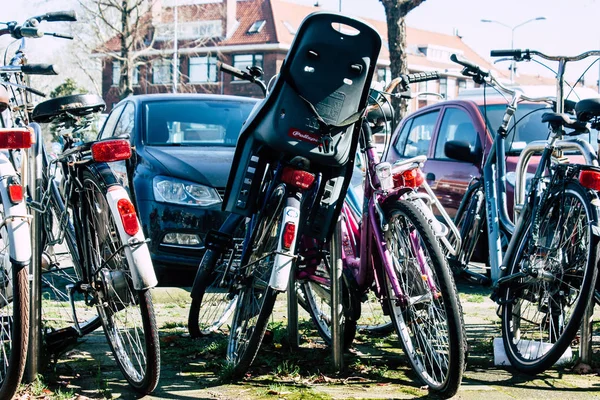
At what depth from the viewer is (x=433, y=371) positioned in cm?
384

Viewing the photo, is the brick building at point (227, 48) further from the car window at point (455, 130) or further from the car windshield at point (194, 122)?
the car windshield at point (194, 122)

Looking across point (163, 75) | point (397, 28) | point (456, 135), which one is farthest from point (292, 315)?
point (163, 75)

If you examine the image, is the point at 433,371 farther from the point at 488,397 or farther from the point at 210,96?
the point at 210,96

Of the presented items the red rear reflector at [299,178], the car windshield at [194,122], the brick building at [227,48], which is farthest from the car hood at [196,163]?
the brick building at [227,48]

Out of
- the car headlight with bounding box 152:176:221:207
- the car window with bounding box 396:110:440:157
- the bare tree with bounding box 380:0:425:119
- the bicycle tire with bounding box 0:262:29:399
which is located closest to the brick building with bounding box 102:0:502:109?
the bare tree with bounding box 380:0:425:119

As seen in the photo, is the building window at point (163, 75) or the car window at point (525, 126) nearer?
the car window at point (525, 126)

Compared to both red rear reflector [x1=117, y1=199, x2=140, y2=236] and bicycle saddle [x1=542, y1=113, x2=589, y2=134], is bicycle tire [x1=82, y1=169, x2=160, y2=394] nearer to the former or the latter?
red rear reflector [x1=117, y1=199, x2=140, y2=236]

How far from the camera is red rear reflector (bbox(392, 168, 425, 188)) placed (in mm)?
4109

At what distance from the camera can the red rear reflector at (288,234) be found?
3.84m

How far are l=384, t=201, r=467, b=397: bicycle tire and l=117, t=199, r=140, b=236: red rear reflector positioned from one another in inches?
46.1

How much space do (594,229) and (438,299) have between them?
793 mm

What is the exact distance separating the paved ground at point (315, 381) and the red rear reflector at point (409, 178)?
91 cm

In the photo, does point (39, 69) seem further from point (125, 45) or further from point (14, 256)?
point (125, 45)

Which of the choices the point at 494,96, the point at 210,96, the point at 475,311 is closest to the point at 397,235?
the point at 475,311
